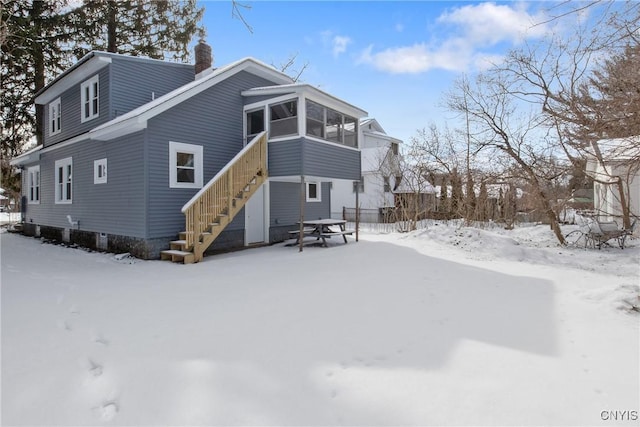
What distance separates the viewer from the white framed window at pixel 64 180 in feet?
43.1

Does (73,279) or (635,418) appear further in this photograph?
(73,279)

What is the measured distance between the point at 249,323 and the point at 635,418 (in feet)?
12.3

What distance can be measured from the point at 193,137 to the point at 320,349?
8760 mm

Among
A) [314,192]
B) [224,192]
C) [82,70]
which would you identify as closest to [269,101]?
[224,192]

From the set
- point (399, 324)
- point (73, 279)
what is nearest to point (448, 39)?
point (399, 324)

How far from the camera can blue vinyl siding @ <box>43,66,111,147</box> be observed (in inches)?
433

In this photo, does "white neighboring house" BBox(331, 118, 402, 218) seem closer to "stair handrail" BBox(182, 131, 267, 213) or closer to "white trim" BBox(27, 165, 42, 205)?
"stair handrail" BBox(182, 131, 267, 213)

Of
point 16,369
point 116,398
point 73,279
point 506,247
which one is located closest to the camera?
point 116,398

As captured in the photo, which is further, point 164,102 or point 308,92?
point 308,92

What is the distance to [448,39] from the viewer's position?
11.1m

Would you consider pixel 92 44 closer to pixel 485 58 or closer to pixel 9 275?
pixel 9 275

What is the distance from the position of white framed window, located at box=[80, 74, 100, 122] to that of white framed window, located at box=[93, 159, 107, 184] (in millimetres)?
1592

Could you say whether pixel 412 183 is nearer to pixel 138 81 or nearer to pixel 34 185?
pixel 138 81

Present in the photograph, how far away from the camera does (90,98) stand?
464 inches
